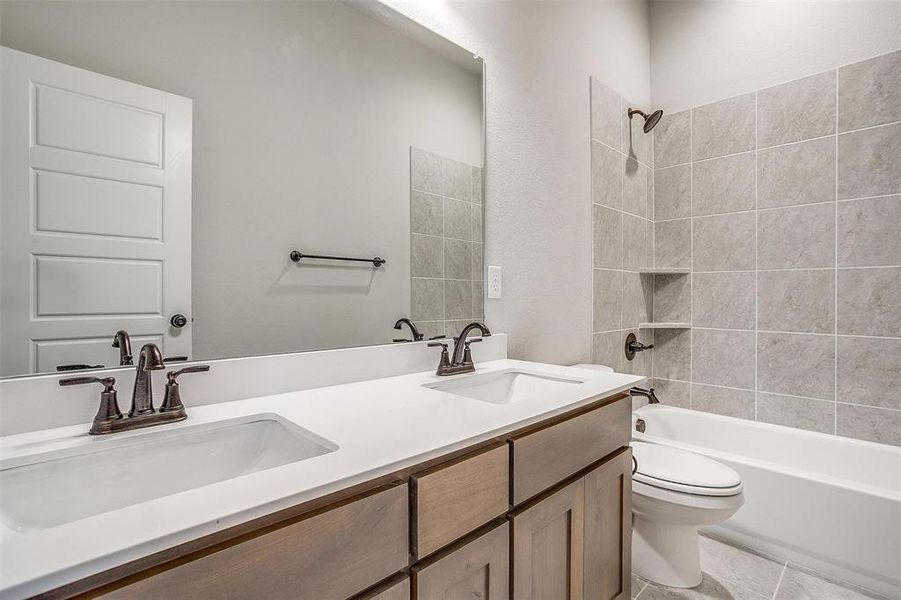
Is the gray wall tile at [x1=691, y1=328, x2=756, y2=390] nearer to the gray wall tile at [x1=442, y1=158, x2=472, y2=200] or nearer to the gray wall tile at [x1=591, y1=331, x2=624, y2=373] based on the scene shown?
the gray wall tile at [x1=591, y1=331, x2=624, y2=373]

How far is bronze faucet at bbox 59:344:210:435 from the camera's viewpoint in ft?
2.57

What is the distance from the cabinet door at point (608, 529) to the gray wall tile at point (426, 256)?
0.78 meters

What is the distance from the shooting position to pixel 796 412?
222 cm

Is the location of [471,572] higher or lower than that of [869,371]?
lower

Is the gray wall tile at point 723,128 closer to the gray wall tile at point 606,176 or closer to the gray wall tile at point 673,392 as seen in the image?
the gray wall tile at point 606,176

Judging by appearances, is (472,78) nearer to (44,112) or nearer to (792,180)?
(44,112)

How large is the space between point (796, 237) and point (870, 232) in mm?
270

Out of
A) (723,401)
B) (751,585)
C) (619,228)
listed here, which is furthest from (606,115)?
(751,585)

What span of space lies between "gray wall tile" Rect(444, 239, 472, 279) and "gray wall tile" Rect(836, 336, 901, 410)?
187 centimetres

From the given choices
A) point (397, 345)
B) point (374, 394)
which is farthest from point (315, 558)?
point (397, 345)

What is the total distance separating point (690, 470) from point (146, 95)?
6.71ft

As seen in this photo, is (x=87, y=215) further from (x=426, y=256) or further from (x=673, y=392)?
(x=673, y=392)

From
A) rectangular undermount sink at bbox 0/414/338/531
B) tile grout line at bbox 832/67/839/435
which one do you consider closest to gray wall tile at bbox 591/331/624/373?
tile grout line at bbox 832/67/839/435

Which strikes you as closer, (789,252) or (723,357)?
(789,252)
